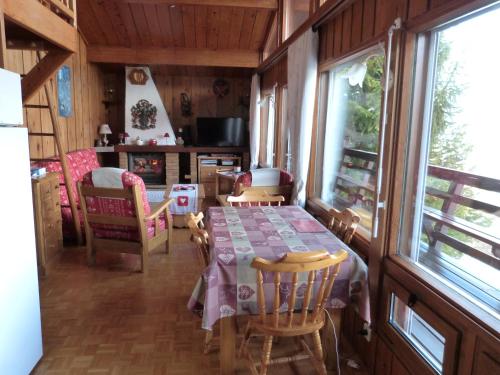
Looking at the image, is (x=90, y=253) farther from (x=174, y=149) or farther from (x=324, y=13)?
(x=174, y=149)

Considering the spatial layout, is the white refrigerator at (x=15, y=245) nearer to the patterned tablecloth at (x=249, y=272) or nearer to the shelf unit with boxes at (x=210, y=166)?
the patterned tablecloth at (x=249, y=272)

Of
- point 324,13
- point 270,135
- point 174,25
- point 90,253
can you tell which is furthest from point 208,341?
point 174,25

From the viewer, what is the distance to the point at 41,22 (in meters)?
2.21

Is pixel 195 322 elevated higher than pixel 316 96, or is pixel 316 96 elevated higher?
pixel 316 96

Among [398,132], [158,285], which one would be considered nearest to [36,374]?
[158,285]

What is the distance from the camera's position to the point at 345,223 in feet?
7.64

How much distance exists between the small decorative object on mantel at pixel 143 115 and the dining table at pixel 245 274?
488 cm

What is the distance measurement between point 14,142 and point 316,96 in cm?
240

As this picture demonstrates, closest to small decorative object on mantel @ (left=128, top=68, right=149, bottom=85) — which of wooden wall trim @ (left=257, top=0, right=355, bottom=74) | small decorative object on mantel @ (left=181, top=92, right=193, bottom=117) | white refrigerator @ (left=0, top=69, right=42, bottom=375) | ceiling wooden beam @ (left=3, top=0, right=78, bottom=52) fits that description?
small decorative object on mantel @ (left=181, top=92, right=193, bottom=117)

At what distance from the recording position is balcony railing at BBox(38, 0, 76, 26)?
2441 mm

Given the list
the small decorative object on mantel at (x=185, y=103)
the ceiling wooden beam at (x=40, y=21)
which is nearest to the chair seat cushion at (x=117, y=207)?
the ceiling wooden beam at (x=40, y=21)

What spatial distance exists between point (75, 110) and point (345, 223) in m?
4.72

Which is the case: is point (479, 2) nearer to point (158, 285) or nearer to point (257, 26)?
point (158, 285)

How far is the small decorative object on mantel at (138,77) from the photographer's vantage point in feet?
21.6
